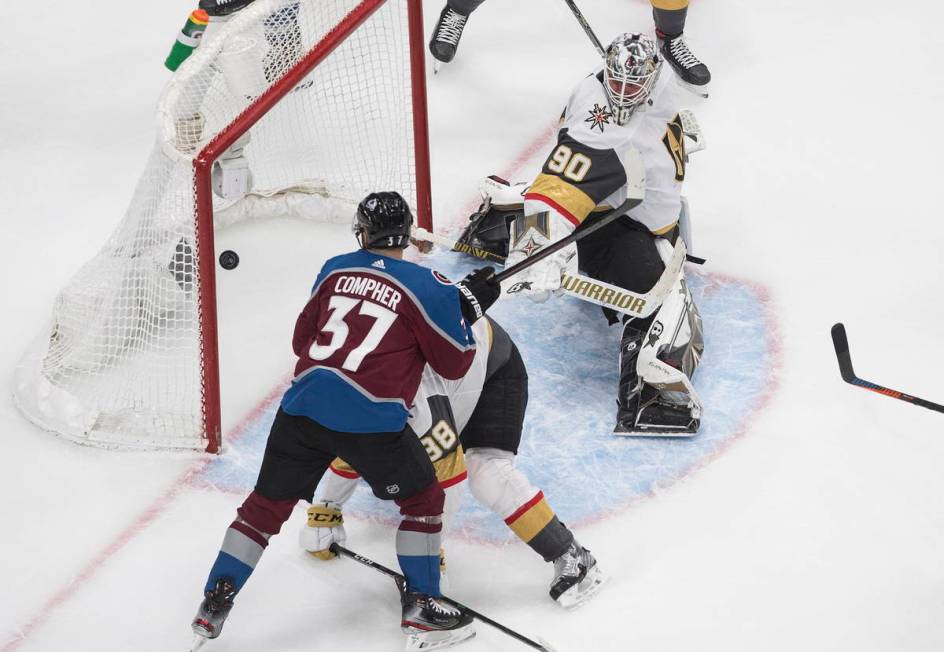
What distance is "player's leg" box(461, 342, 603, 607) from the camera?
142 inches

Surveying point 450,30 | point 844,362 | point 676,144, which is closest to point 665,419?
point 844,362

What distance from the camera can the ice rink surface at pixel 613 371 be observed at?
12.0 feet

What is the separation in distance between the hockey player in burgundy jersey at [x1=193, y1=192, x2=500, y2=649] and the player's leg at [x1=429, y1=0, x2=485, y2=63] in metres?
2.51

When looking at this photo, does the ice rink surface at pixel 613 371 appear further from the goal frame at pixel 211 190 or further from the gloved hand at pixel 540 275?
the gloved hand at pixel 540 275

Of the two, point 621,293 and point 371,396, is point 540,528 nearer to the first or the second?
point 371,396

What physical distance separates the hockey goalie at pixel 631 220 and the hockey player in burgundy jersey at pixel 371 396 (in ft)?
2.36

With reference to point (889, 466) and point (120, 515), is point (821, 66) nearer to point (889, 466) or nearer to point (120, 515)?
point (889, 466)

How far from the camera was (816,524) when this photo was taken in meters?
3.83

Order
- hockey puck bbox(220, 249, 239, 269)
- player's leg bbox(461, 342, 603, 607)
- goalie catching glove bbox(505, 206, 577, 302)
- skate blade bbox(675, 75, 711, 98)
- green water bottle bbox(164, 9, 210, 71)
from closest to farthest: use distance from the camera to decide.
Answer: player's leg bbox(461, 342, 603, 607), goalie catching glove bbox(505, 206, 577, 302), hockey puck bbox(220, 249, 239, 269), green water bottle bbox(164, 9, 210, 71), skate blade bbox(675, 75, 711, 98)

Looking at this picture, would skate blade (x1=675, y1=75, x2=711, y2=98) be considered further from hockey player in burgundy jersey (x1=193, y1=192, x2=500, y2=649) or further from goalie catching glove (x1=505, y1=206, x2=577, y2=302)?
hockey player in burgundy jersey (x1=193, y1=192, x2=500, y2=649)

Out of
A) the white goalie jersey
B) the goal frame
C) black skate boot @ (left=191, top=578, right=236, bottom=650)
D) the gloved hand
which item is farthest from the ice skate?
black skate boot @ (left=191, top=578, right=236, bottom=650)

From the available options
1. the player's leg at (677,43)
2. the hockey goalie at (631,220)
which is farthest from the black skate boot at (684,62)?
the hockey goalie at (631,220)

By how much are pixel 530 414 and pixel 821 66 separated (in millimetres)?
2509

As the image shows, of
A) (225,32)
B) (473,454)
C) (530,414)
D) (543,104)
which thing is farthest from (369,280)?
(543,104)
